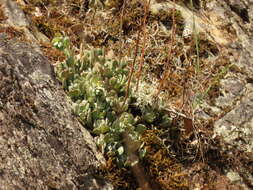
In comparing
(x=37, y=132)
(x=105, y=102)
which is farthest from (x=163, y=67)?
(x=37, y=132)

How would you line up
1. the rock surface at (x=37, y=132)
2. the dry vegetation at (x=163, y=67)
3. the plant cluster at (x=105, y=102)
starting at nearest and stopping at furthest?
the rock surface at (x=37, y=132), the plant cluster at (x=105, y=102), the dry vegetation at (x=163, y=67)

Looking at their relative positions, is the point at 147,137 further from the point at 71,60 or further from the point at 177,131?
the point at 71,60

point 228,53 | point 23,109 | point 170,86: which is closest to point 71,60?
point 23,109

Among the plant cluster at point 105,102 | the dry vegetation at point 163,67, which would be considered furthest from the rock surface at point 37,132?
the dry vegetation at point 163,67

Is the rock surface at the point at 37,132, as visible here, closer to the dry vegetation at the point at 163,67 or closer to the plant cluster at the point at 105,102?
the plant cluster at the point at 105,102

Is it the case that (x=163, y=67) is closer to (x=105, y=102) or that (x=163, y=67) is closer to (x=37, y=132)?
(x=105, y=102)

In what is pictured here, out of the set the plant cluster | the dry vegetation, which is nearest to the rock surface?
the plant cluster
